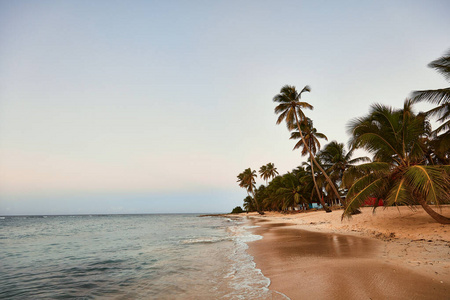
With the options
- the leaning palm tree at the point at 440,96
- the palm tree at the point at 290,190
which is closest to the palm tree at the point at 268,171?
the palm tree at the point at 290,190

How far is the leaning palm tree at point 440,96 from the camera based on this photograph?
11.6 metres

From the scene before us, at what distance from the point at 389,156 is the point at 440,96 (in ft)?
13.7

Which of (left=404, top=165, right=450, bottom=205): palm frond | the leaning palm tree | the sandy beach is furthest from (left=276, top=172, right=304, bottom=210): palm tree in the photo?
(left=404, top=165, right=450, bottom=205): palm frond

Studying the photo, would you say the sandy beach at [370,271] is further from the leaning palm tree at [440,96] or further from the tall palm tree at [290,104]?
the tall palm tree at [290,104]

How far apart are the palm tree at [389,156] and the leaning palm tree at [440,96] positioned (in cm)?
102

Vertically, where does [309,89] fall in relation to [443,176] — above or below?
above

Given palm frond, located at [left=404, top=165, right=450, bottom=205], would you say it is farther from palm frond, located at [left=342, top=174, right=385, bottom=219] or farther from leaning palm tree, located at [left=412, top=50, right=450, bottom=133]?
leaning palm tree, located at [left=412, top=50, right=450, bottom=133]

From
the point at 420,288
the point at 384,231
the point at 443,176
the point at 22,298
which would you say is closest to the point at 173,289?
the point at 22,298

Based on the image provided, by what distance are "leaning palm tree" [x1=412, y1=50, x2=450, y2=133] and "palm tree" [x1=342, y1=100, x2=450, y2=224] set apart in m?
1.02

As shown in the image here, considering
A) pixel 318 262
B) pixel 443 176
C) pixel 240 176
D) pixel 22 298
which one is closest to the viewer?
pixel 22 298

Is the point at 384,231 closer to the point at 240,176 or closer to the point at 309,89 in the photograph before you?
the point at 309,89

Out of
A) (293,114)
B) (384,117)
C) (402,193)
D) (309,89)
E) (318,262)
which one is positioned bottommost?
(318,262)

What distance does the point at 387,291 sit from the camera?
4477 millimetres

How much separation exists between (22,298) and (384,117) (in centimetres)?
1574
